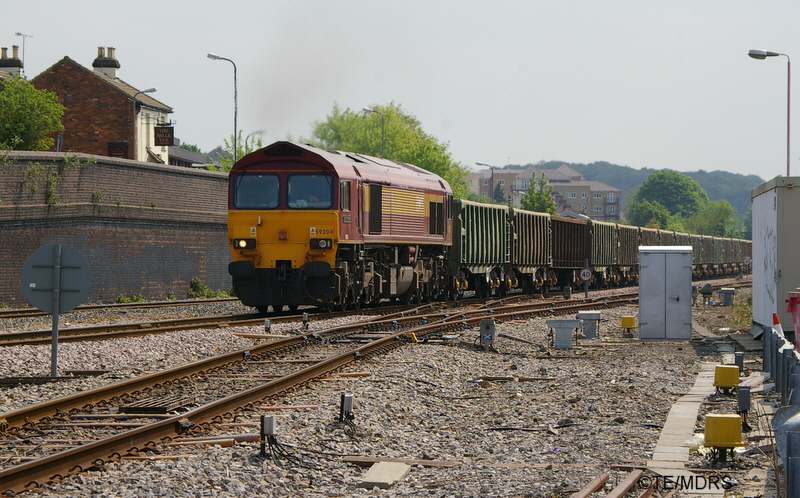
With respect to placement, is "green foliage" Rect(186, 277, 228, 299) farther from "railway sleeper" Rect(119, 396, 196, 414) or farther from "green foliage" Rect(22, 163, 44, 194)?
"railway sleeper" Rect(119, 396, 196, 414)

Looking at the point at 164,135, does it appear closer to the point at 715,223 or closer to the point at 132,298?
the point at 132,298

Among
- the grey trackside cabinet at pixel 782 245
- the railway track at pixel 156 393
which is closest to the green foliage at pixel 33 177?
the railway track at pixel 156 393

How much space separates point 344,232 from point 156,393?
10571mm

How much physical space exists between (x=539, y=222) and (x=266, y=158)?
18.1 metres

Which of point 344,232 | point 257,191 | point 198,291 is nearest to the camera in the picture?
point 344,232

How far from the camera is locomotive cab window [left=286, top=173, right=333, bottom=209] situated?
21.0 meters

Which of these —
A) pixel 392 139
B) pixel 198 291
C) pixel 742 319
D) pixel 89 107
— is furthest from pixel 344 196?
pixel 392 139

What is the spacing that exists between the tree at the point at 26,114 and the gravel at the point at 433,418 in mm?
34882

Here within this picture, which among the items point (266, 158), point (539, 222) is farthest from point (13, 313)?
point (539, 222)

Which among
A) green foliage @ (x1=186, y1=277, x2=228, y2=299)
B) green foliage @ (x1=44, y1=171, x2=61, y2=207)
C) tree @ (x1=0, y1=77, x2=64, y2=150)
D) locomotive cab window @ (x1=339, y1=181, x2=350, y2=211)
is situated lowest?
green foliage @ (x1=186, y1=277, x2=228, y2=299)

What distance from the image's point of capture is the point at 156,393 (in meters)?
10.8

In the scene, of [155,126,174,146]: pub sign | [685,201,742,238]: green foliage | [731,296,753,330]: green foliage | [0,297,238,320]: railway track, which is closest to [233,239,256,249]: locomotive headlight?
[0,297,238,320]: railway track

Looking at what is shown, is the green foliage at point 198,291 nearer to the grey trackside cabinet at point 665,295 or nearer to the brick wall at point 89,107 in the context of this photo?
the grey trackside cabinet at point 665,295

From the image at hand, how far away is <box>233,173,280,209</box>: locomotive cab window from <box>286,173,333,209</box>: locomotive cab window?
1.07 ft
